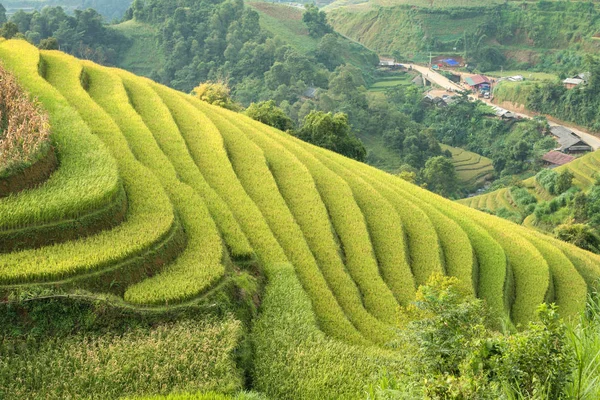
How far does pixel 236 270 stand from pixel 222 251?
1.51 ft

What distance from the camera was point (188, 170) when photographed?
13117 mm

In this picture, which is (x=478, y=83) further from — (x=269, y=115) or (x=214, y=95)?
(x=214, y=95)

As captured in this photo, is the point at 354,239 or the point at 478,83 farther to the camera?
the point at 478,83

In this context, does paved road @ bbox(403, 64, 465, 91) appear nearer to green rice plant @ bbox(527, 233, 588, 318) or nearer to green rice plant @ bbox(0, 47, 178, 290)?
green rice plant @ bbox(527, 233, 588, 318)

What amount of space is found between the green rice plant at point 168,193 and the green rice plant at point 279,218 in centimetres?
187

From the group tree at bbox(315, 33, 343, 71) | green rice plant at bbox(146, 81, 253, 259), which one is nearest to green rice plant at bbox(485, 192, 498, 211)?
green rice plant at bbox(146, 81, 253, 259)

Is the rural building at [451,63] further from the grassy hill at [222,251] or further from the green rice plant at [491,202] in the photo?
the grassy hill at [222,251]

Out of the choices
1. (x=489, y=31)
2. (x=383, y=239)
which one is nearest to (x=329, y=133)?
(x=383, y=239)

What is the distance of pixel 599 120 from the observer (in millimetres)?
48188

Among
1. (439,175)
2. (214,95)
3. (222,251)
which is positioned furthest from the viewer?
(439,175)

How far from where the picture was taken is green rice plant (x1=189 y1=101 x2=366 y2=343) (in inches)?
387

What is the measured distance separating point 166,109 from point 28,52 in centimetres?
437

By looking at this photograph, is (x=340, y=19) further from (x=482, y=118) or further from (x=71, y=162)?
(x=71, y=162)

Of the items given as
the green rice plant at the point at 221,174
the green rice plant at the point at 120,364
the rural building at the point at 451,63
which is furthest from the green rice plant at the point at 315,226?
the rural building at the point at 451,63
